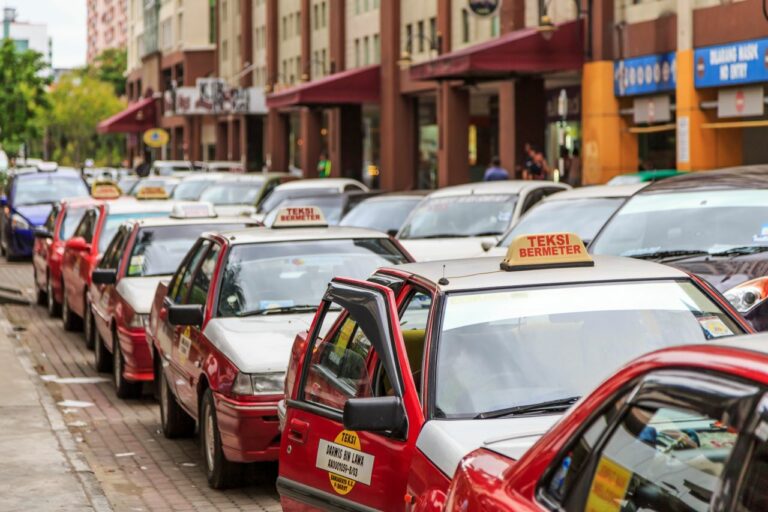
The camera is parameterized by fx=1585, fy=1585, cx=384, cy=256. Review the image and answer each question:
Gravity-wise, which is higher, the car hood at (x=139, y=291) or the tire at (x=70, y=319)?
the car hood at (x=139, y=291)

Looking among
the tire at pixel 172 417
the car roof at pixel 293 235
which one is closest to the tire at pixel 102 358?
the tire at pixel 172 417

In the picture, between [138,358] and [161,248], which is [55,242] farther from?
[138,358]

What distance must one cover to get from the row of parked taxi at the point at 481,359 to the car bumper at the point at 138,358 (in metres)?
0.02

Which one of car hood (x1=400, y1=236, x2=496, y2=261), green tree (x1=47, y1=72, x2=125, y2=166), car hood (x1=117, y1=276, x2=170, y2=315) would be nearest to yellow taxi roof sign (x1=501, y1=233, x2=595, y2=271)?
car hood (x1=117, y1=276, x2=170, y2=315)

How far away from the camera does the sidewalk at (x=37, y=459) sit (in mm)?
8828

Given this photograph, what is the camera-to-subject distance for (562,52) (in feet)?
101

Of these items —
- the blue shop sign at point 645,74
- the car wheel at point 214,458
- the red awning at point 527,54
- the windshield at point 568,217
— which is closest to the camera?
the car wheel at point 214,458

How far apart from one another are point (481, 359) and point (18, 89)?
55.4m

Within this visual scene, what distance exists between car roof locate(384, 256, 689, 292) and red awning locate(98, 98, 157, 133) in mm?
83415

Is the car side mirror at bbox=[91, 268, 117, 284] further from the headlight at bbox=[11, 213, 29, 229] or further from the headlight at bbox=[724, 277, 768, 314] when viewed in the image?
the headlight at bbox=[11, 213, 29, 229]

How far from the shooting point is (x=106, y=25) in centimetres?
15675

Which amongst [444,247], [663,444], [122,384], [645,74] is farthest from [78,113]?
[663,444]

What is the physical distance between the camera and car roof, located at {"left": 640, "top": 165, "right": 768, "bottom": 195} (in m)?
11.3

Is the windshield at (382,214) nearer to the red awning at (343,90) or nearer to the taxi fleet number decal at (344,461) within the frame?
the taxi fleet number decal at (344,461)
